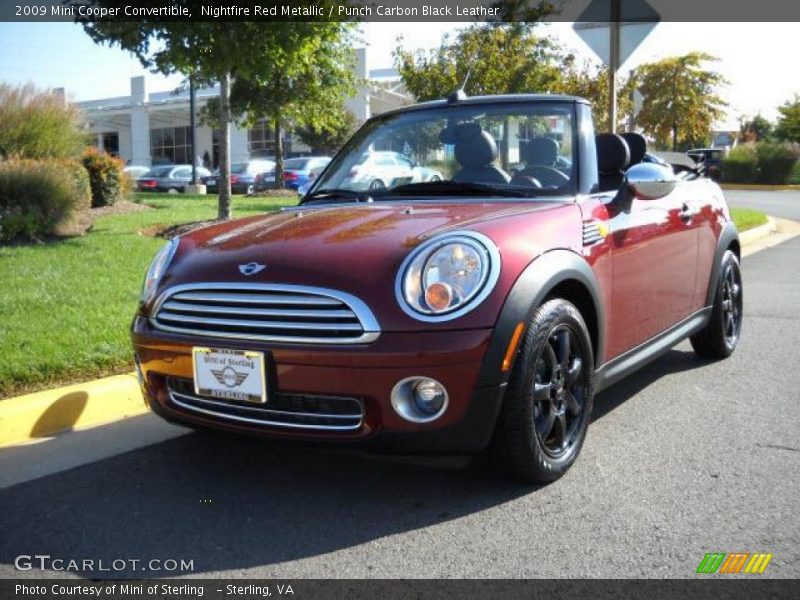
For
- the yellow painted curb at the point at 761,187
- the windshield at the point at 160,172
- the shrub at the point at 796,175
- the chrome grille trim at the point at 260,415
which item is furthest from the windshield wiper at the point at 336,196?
the shrub at the point at 796,175

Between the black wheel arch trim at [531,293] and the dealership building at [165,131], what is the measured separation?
3923cm

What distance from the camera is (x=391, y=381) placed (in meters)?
2.73

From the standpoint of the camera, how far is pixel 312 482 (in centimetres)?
329

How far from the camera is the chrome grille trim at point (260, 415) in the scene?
9.30 ft

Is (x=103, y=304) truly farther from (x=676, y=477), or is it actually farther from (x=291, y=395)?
(x=676, y=477)

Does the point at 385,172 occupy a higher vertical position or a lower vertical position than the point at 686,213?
higher

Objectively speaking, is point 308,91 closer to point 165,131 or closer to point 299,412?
point 299,412

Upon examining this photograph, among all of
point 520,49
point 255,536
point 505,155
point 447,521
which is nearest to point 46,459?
point 255,536

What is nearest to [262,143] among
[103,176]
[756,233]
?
[103,176]

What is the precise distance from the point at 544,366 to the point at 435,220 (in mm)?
714

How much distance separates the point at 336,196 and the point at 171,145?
49.4m

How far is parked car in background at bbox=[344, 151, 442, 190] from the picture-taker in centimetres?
402

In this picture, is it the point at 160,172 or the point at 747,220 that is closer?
the point at 747,220

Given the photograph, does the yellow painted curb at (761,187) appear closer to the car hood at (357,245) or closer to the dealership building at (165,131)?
the dealership building at (165,131)
